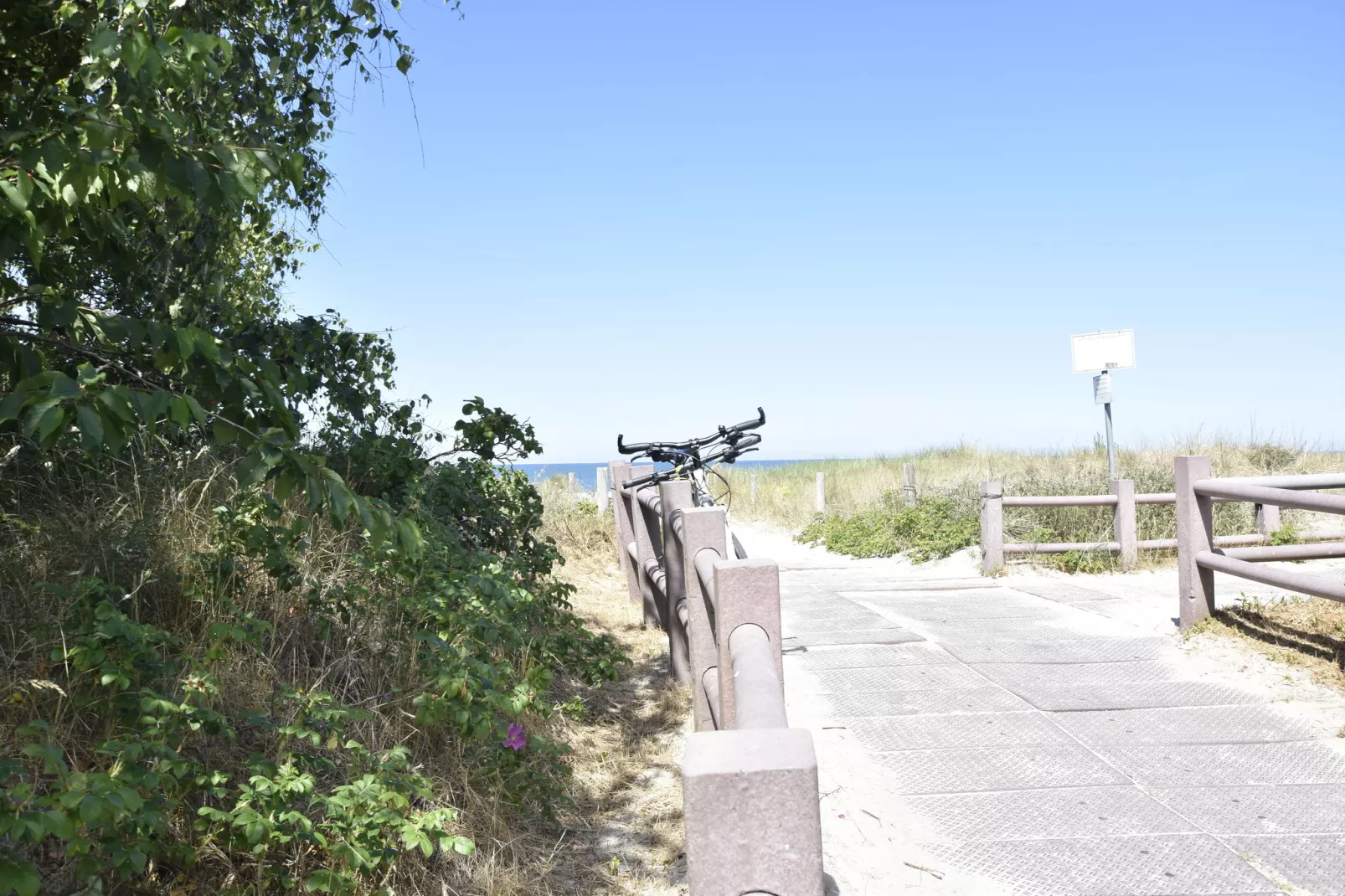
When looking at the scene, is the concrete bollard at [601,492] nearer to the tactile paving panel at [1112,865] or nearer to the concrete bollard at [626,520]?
the concrete bollard at [626,520]

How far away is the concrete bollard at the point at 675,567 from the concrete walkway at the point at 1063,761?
663mm

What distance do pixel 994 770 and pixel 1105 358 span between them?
10.5m

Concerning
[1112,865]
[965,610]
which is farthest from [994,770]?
[965,610]

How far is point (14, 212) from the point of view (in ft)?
7.77

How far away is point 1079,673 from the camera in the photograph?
19.5 feet

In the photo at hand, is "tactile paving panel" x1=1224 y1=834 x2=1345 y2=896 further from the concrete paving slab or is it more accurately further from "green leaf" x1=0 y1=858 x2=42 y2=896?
the concrete paving slab

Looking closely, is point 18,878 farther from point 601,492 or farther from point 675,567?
point 601,492

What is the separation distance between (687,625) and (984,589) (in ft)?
19.5

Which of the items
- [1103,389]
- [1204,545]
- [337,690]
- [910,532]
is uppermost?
[1103,389]

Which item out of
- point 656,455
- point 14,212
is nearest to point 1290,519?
point 656,455

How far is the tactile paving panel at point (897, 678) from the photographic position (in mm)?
5723

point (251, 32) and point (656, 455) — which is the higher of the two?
point (251, 32)

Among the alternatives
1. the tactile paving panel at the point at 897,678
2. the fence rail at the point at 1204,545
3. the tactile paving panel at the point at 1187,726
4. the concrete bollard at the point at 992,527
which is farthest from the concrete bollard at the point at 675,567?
the concrete bollard at the point at 992,527

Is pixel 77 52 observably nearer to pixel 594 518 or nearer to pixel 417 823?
pixel 417 823
